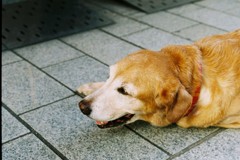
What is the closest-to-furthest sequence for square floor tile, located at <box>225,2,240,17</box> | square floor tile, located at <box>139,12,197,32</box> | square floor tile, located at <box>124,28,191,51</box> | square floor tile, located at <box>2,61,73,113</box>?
square floor tile, located at <box>2,61,73,113</box> → square floor tile, located at <box>124,28,191,51</box> → square floor tile, located at <box>139,12,197,32</box> → square floor tile, located at <box>225,2,240,17</box>

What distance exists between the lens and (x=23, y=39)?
4.90m

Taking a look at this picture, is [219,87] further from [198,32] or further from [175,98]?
[198,32]

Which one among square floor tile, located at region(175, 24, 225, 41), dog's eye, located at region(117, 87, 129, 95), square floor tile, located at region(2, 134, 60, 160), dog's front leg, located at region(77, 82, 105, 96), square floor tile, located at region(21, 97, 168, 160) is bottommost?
square floor tile, located at region(2, 134, 60, 160)

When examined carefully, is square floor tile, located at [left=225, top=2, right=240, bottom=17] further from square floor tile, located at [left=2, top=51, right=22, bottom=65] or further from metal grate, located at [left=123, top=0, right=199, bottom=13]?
square floor tile, located at [left=2, top=51, right=22, bottom=65]

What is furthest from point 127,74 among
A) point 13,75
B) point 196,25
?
point 196,25

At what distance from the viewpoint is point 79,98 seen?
3754 millimetres

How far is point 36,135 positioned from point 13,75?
112 cm

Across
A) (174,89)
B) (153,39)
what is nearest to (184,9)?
(153,39)

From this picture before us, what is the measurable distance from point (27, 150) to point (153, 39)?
250cm

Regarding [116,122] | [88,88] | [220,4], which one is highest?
[220,4]

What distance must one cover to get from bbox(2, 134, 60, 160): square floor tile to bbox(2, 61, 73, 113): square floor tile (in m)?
0.47

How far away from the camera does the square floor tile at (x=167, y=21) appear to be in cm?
538

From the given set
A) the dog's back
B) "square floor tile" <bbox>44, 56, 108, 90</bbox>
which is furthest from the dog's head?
"square floor tile" <bbox>44, 56, 108, 90</bbox>

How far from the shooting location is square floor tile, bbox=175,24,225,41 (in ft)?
16.6
